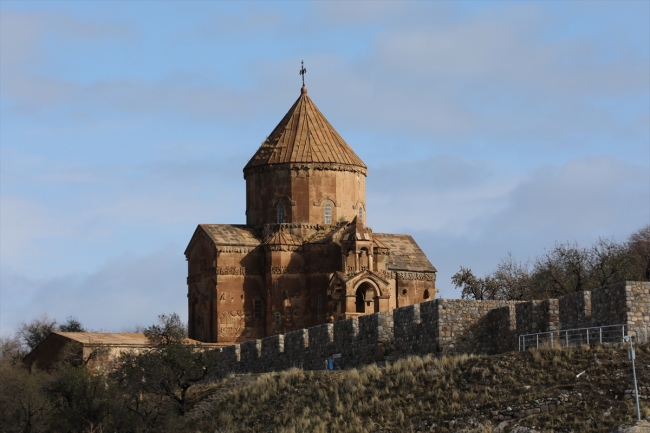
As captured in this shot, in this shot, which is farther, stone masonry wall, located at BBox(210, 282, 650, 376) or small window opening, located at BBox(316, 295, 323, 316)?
small window opening, located at BBox(316, 295, 323, 316)

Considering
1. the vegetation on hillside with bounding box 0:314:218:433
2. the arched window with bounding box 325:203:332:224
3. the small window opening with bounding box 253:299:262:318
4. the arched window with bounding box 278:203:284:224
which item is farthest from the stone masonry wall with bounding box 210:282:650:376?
the arched window with bounding box 325:203:332:224

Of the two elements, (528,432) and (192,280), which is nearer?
(528,432)

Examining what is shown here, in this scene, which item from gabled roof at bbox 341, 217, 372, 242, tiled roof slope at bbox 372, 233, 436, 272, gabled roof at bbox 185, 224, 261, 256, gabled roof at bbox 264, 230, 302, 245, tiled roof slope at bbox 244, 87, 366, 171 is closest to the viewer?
gabled roof at bbox 341, 217, 372, 242

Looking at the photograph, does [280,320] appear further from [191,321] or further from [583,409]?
[583,409]

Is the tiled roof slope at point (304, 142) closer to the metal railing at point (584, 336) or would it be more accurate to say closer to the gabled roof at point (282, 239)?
the gabled roof at point (282, 239)

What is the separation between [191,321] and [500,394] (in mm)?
34586

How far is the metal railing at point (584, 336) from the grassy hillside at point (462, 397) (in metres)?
0.89

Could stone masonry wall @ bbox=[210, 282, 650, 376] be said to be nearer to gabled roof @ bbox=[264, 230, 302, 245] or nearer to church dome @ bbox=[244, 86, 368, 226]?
gabled roof @ bbox=[264, 230, 302, 245]

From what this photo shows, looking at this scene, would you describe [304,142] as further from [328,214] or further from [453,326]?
[453,326]

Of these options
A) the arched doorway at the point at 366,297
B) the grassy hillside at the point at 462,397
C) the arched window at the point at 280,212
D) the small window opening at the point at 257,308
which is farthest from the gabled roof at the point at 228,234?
the grassy hillside at the point at 462,397

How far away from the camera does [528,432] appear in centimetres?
2678

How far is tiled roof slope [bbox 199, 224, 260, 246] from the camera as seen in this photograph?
60031 mm

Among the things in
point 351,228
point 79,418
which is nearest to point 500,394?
point 79,418

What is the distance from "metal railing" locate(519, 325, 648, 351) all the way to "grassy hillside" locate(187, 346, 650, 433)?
89 cm
